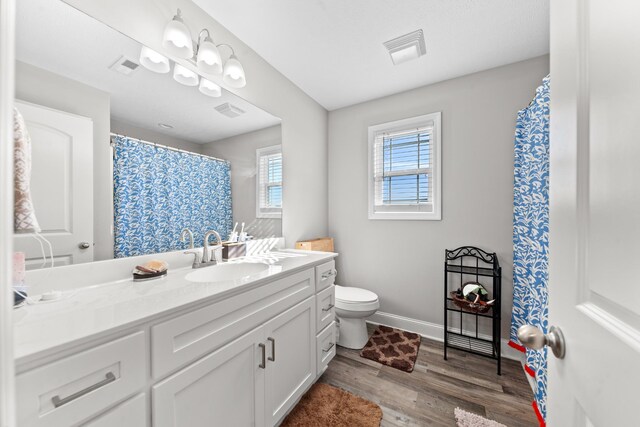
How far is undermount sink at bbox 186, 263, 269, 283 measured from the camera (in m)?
1.34

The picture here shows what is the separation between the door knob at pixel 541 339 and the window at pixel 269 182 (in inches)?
65.0

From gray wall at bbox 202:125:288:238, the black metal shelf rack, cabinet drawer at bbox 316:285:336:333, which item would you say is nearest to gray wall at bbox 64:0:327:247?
gray wall at bbox 202:125:288:238

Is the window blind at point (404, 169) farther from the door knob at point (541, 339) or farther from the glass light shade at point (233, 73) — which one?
the door knob at point (541, 339)

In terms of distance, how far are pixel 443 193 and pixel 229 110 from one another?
6.20 feet

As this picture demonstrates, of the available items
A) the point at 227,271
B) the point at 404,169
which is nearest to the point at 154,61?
the point at 227,271

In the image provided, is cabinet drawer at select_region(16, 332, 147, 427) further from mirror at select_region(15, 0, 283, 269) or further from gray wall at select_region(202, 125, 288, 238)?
gray wall at select_region(202, 125, 288, 238)

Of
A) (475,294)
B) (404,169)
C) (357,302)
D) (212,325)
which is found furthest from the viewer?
(404,169)

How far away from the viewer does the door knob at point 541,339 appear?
0.49m

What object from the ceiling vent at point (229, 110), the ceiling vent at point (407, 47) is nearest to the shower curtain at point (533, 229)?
the ceiling vent at point (407, 47)

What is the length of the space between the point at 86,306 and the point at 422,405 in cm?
178

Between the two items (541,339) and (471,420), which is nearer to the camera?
(541,339)

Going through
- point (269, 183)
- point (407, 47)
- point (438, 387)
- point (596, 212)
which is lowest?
point (438, 387)

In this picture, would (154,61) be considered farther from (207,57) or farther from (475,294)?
(475,294)

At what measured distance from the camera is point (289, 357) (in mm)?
1319
